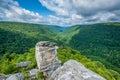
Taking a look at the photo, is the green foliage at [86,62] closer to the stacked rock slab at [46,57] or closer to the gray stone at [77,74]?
the stacked rock slab at [46,57]

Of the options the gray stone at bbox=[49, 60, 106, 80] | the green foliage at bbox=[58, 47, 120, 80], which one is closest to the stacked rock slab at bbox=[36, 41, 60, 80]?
the gray stone at bbox=[49, 60, 106, 80]

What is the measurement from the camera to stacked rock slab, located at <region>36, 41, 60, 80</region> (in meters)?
26.1

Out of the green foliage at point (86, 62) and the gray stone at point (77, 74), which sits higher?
the gray stone at point (77, 74)

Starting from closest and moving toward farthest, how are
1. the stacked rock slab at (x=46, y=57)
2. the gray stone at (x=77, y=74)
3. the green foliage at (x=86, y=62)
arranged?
the gray stone at (x=77, y=74) < the stacked rock slab at (x=46, y=57) < the green foliage at (x=86, y=62)

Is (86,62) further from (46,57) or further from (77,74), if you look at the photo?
(77,74)

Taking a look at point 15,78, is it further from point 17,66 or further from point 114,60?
point 114,60

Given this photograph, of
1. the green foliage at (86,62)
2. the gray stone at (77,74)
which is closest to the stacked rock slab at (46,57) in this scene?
the gray stone at (77,74)

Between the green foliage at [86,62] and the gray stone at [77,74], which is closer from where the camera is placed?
the gray stone at [77,74]

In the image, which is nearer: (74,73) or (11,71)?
(74,73)

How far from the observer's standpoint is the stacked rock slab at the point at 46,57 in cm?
2612

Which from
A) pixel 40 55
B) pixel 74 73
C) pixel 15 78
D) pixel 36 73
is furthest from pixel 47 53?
pixel 74 73

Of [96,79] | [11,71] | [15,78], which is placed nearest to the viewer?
[96,79]

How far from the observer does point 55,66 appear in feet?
87.9

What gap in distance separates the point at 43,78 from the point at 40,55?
12.4ft
